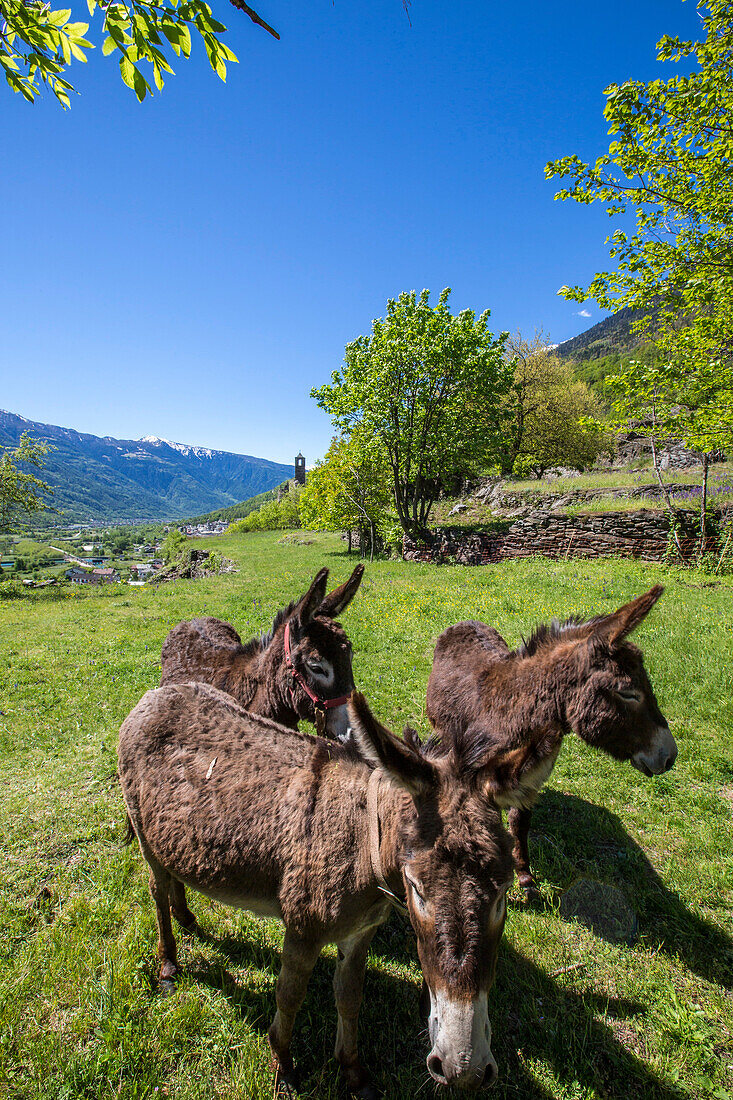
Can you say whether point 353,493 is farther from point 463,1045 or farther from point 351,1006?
point 463,1045

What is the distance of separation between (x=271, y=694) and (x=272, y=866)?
5.82 feet

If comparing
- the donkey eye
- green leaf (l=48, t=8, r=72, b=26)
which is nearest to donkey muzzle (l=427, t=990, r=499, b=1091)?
the donkey eye

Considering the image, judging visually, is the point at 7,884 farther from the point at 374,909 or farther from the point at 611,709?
the point at 611,709

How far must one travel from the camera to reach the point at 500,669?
393cm

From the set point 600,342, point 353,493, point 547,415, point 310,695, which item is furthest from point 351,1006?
point 600,342

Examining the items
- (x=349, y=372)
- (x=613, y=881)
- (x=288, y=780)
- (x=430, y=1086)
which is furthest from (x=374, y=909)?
(x=349, y=372)

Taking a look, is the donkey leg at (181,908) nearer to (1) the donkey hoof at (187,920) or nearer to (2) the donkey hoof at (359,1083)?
(1) the donkey hoof at (187,920)

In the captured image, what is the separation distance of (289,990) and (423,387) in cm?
2285

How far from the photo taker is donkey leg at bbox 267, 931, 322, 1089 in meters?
2.21

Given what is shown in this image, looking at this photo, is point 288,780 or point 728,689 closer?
point 288,780

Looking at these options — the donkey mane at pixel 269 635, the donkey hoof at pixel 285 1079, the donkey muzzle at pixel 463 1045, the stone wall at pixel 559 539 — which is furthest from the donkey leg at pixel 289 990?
the stone wall at pixel 559 539

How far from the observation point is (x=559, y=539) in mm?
19094

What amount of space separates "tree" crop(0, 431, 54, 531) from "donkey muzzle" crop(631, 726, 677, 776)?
30111 mm

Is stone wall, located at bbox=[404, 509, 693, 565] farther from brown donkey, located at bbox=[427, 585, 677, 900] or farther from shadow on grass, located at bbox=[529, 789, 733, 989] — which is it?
brown donkey, located at bbox=[427, 585, 677, 900]
